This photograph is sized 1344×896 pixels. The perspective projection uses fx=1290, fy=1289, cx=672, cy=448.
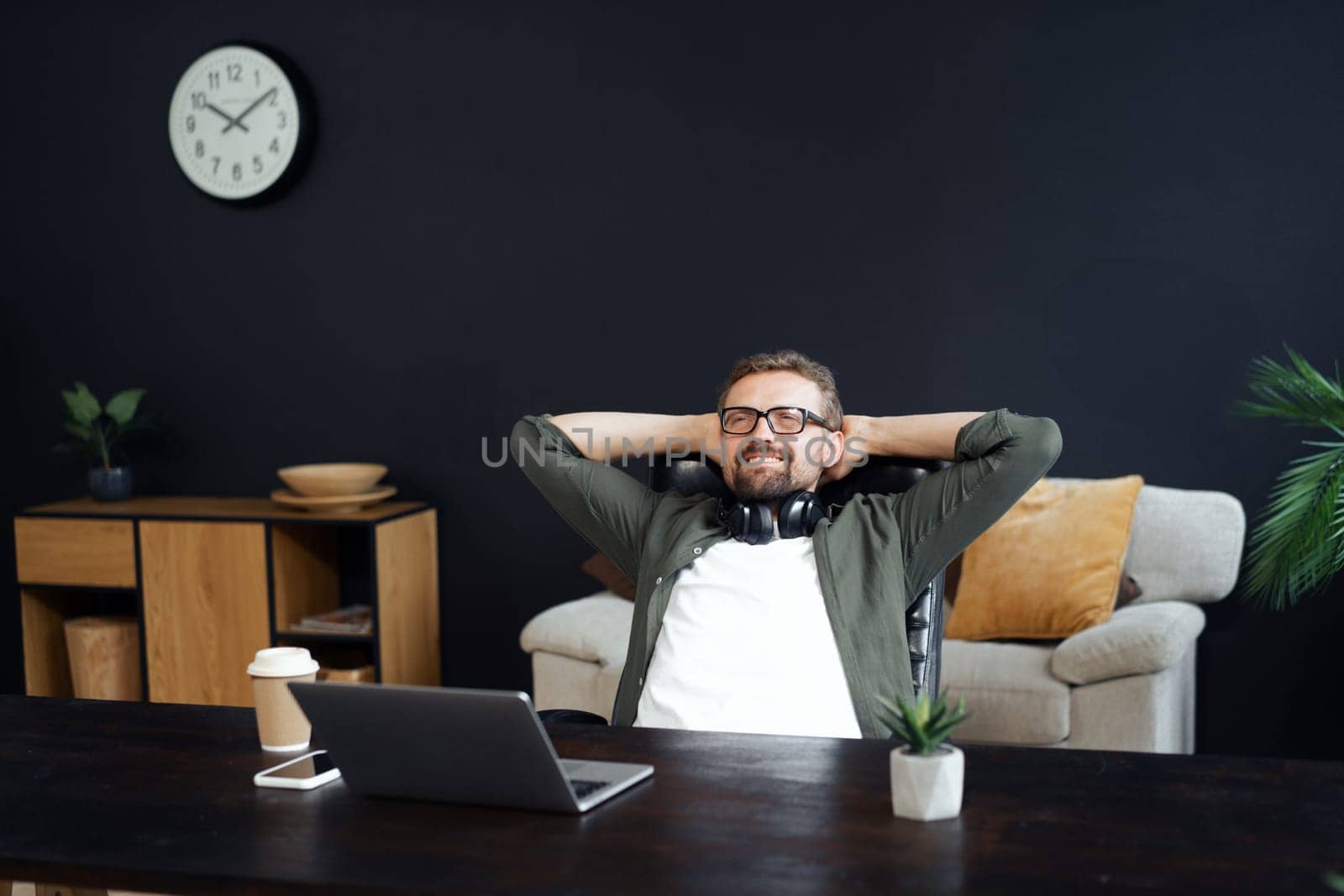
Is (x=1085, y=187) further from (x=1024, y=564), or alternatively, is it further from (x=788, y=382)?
(x=788, y=382)

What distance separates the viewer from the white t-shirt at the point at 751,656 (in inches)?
76.4

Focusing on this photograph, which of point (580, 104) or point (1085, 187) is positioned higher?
point (580, 104)

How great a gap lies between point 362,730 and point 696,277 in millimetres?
2839

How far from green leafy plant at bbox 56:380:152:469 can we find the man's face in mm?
2652

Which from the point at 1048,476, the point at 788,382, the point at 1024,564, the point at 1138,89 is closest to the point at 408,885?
the point at 788,382

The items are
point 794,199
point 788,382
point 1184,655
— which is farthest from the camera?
point 794,199

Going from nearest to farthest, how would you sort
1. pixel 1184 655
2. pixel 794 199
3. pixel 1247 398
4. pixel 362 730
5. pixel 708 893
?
pixel 708 893, pixel 362 730, pixel 1184 655, pixel 1247 398, pixel 794 199

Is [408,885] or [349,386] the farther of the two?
[349,386]

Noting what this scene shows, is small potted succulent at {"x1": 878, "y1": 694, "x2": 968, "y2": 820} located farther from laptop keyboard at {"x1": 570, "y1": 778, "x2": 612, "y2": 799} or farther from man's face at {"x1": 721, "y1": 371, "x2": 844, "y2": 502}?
man's face at {"x1": 721, "y1": 371, "x2": 844, "y2": 502}

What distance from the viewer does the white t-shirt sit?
1.94 m

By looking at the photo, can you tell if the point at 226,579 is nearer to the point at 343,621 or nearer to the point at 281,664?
the point at 343,621

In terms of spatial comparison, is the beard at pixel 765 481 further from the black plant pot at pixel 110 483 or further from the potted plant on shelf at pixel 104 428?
the black plant pot at pixel 110 483

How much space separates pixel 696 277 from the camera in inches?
158

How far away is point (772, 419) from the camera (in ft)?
7.47
